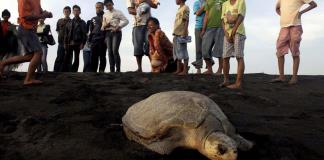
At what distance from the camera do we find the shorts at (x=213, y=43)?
22.8 feet

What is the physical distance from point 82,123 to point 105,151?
0.80 m

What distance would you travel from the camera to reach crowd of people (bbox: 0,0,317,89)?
553cm

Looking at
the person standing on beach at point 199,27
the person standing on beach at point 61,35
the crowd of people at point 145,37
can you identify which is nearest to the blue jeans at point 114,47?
the crowd of people at point 145,37

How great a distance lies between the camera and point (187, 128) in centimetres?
310

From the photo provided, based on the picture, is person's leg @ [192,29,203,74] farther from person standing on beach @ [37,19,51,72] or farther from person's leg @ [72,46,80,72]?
person standing on beach @ [37,19,51,72]

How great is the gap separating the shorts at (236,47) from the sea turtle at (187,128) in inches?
85.3

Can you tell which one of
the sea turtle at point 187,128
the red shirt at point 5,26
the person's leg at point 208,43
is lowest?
the sea turtle at point 187,128

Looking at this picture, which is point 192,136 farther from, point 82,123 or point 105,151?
point 82,123

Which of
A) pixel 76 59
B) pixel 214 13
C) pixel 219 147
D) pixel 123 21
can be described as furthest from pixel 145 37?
pixel 219 147

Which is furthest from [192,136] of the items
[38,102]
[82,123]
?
[38,102]

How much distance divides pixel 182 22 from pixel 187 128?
13.4 ft

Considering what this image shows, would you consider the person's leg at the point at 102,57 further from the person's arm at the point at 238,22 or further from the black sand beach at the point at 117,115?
the person's arm at the point at 238,22

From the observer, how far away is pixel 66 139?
11.6ft

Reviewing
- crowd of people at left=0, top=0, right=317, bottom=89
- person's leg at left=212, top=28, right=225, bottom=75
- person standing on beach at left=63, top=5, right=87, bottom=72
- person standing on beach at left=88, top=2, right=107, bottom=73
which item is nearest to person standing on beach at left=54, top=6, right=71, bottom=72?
crowd of people at left=0, top=0, right=317, bottom=89
